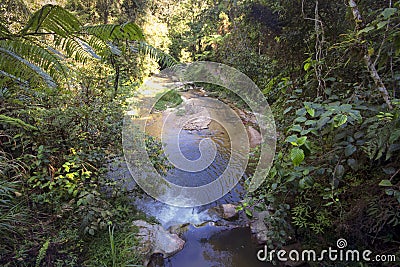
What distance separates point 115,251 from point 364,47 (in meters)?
2.15

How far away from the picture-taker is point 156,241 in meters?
2.27

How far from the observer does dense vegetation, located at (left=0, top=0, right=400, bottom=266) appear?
1.26 metres

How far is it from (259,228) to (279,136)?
0.97 metres

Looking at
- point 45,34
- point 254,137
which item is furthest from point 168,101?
point 45,34

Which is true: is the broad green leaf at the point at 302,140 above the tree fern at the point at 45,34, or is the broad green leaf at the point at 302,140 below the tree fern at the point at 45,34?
below

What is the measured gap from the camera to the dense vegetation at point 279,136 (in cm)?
126

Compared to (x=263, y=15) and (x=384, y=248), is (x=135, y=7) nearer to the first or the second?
(x=263, y=15)

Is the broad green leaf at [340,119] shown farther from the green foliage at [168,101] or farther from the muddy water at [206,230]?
the green foliage at [168,101]

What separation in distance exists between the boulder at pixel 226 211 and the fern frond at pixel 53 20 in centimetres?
230

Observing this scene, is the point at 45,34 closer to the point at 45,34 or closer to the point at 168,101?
the point at 45,34

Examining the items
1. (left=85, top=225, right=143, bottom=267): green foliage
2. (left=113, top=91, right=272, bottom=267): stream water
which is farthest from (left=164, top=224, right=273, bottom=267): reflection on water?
(left=85, top=225, right=143, bottom=267): green foliage

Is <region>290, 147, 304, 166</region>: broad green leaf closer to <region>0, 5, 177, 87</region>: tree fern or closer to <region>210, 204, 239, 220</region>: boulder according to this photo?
<region>0, 5, 177, 87</region>: tree fern

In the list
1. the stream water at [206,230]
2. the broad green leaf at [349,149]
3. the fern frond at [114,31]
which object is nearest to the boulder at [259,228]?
the stream water at [206,230]

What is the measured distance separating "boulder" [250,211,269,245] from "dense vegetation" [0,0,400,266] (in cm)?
30
